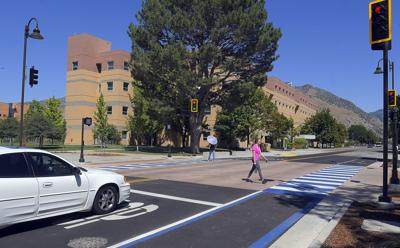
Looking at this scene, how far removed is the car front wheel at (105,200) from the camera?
7719mm

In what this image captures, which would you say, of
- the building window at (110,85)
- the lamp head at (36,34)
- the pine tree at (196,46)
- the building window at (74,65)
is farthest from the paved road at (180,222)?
the building window at (74,65)

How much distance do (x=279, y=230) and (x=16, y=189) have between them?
15.3ft

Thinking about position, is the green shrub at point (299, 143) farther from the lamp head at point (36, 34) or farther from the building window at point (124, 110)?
the lamp head at point (36, 34)

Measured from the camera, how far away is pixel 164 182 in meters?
13.6

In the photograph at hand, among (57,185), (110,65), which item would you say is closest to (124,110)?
(110,65)

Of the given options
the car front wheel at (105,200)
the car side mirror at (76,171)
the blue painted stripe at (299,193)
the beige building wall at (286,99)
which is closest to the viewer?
the car side mirror at (76,171)

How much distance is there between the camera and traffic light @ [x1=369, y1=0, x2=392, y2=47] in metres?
8.65

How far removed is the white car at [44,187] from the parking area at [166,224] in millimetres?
316

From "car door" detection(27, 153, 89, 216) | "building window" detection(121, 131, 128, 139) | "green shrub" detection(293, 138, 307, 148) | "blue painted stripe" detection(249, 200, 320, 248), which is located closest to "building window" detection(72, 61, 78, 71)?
"building window" detection(121, 131, 128, 139)

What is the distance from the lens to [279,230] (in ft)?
23.0

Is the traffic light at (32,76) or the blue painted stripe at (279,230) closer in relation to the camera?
the blue painted stripe at (279,230)

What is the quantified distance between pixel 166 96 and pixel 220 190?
89.0 ft

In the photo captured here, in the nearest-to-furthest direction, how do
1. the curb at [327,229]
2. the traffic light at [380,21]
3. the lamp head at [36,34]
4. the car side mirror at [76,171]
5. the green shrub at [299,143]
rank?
the curb at [327,229] → the car side mirror at [76,171] → the traffic light at [380,21] → the lamp head at [36,34] → the green shrub at [299,143]

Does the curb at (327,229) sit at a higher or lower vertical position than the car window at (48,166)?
lower
